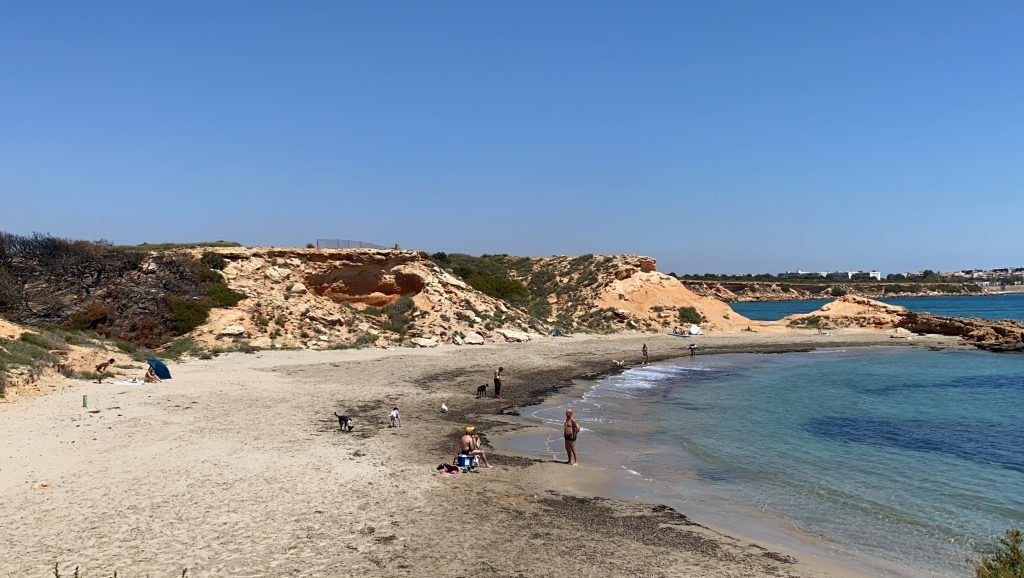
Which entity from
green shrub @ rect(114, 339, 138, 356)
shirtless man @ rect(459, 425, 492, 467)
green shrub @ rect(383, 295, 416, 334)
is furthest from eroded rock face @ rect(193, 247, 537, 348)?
shirtless man @ rect(459, 425, 492, 467)

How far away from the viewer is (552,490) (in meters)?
11.1

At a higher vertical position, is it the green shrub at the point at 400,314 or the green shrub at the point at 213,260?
the green shrub at the point at 213,260

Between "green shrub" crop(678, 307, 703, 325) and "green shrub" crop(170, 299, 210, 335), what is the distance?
1437 inches

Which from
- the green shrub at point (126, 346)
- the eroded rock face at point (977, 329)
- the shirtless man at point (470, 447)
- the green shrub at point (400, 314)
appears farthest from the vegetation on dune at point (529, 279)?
the shirtless man at point (470, 447)

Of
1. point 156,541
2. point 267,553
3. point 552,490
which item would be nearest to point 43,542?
point 156,541

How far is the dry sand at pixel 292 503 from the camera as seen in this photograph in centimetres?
756

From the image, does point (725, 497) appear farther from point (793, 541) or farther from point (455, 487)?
Answer: point (455, 487)

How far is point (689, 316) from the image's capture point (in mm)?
50906

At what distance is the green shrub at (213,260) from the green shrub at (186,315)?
173 inches

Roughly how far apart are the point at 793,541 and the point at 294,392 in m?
15.2

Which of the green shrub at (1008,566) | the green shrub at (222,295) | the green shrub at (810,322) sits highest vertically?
the green shrub at (222,295)

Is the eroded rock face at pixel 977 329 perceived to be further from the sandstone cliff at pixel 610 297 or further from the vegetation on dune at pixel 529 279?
the vegetation on dune at pixel 529 279

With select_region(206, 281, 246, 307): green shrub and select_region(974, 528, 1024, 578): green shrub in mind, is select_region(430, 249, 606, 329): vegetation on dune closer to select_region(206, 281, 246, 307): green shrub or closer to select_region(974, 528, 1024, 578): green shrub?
select_region(206, 281, 246, 307): green shrub

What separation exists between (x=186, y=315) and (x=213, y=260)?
6101 millimetres
